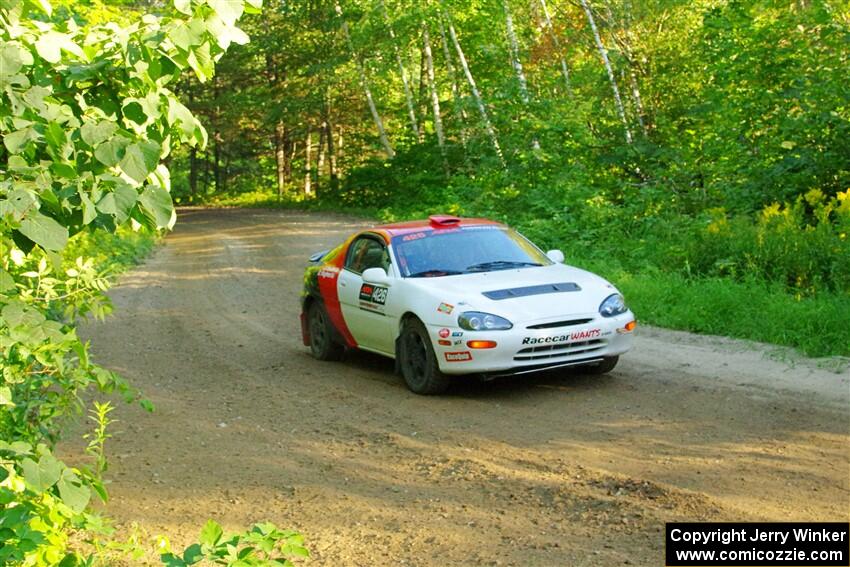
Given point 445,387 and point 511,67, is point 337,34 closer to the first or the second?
point 511,67

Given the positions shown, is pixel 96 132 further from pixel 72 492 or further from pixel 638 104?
pixel 638 104

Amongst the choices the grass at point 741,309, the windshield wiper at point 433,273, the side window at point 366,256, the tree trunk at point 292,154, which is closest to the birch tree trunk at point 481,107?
the grass at point 741,309

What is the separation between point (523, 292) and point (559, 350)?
654 millimetres

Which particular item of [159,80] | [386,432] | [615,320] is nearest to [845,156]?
[615,320]

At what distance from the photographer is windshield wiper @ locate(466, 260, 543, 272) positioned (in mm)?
10171

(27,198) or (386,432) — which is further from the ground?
(27,198)

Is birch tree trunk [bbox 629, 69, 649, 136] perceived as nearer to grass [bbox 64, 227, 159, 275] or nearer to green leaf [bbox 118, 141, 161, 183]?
grass [bbox 64, 227, 159, 275]

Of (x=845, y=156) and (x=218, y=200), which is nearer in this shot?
(x=845, y=156)

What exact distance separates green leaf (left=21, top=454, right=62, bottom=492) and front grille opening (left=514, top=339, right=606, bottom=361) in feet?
17.2

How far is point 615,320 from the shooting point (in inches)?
368

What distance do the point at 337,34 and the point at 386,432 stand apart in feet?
127

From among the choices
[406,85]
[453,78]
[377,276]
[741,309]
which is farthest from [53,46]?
[406,85]

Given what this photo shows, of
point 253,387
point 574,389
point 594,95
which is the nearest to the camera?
point 574,389

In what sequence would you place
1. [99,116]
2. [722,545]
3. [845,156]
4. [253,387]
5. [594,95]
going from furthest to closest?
[594,95] → [845,156] → [253,387] → [722,545] → [99,116]
